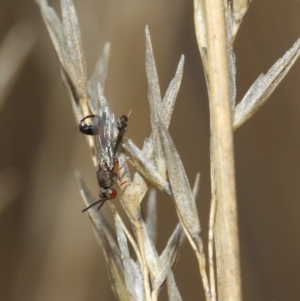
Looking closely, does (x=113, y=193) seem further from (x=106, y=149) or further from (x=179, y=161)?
(x=179, y=161)

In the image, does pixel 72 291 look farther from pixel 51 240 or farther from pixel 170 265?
pixel 170 265

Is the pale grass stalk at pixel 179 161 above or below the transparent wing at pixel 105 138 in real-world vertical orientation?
below

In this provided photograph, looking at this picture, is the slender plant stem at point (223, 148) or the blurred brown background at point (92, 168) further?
the blurred brown background at point (92, 168)

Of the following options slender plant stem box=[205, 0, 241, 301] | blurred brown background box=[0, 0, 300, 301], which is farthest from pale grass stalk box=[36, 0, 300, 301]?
blurred brown background box=[0, 0, 300, 301]

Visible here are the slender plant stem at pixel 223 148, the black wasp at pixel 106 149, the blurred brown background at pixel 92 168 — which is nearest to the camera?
the slender plant stem at pixel 223 148

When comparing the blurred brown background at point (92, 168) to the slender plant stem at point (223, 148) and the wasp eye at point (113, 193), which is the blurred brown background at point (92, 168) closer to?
the wasp eye at point (113, 193)

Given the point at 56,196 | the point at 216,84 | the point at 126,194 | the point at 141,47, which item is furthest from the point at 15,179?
the point at 216,84

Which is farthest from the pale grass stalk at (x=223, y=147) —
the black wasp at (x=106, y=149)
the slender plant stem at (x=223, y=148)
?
the black wasp at (x=106, y=149)

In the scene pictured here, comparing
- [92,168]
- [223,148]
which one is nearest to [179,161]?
[223,148]
